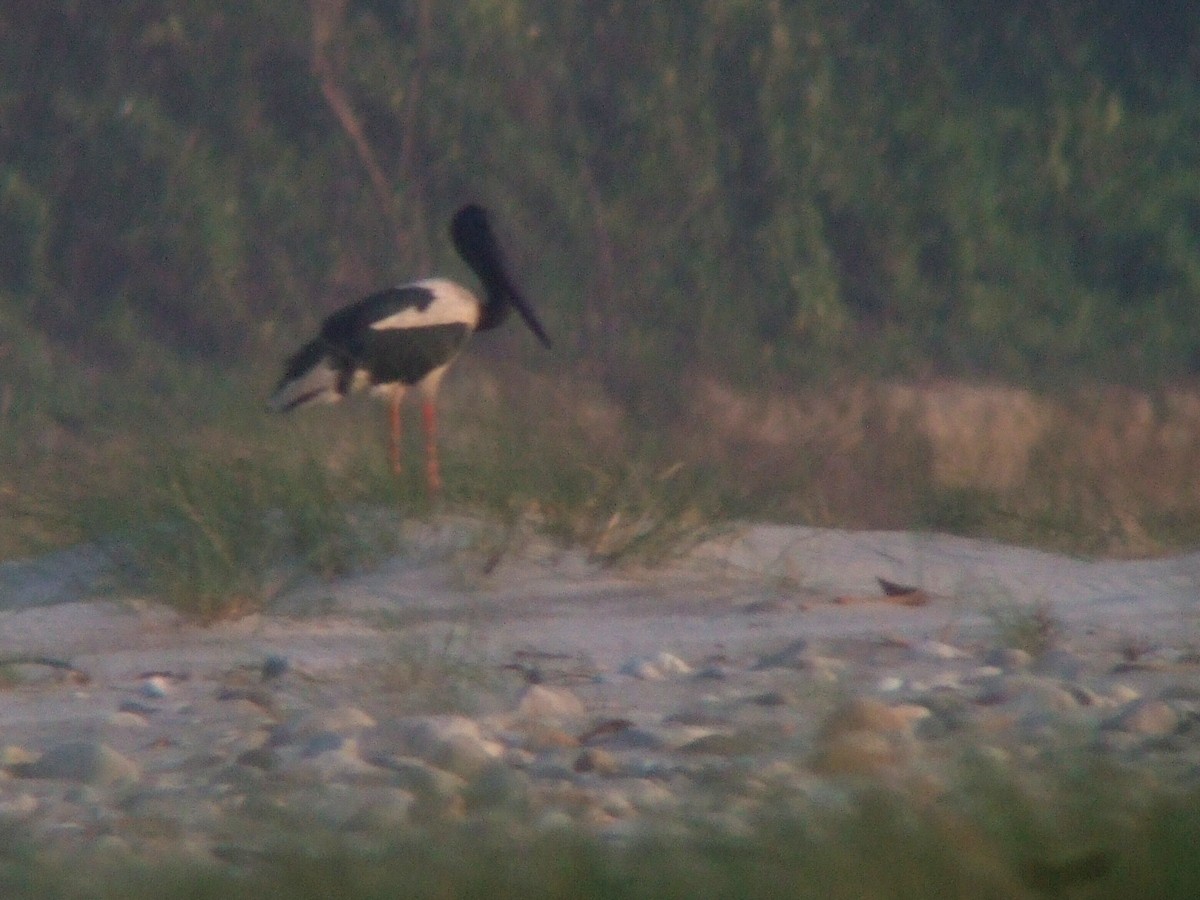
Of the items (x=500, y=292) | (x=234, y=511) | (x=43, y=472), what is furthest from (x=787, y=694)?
(x=500, y=292)

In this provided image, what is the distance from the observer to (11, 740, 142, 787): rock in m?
3.91

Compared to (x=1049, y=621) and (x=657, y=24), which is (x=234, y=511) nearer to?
(x=1049, y=621)

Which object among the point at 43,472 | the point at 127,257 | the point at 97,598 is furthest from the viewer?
the point at 127,257

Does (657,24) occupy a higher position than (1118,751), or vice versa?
(657,24)

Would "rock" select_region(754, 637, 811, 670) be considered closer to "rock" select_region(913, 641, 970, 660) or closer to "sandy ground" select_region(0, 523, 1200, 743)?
"sandy ground" select_region(0, 523, 1200, 743)

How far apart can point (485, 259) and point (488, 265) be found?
4 centimetres

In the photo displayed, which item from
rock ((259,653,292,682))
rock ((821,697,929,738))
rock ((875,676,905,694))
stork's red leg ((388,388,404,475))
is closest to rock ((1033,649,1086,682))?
rock ((875,676,905,694))

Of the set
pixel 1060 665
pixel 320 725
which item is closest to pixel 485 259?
pixel 1060 665

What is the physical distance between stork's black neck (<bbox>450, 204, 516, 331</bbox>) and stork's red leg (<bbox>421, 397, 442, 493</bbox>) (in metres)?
0.83

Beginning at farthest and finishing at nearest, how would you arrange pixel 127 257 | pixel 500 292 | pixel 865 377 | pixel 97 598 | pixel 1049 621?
pixel 127 257
pixel 865 377
pixel 500 292
pixel 97 598
pixel 1049 621

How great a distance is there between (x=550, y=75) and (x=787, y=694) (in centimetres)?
1196

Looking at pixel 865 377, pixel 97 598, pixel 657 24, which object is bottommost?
pixel 865 377

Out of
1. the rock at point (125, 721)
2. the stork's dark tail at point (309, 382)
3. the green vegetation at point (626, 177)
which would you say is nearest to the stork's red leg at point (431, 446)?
the stork's dark tail at point (309, 382)

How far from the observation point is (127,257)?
15.7m
